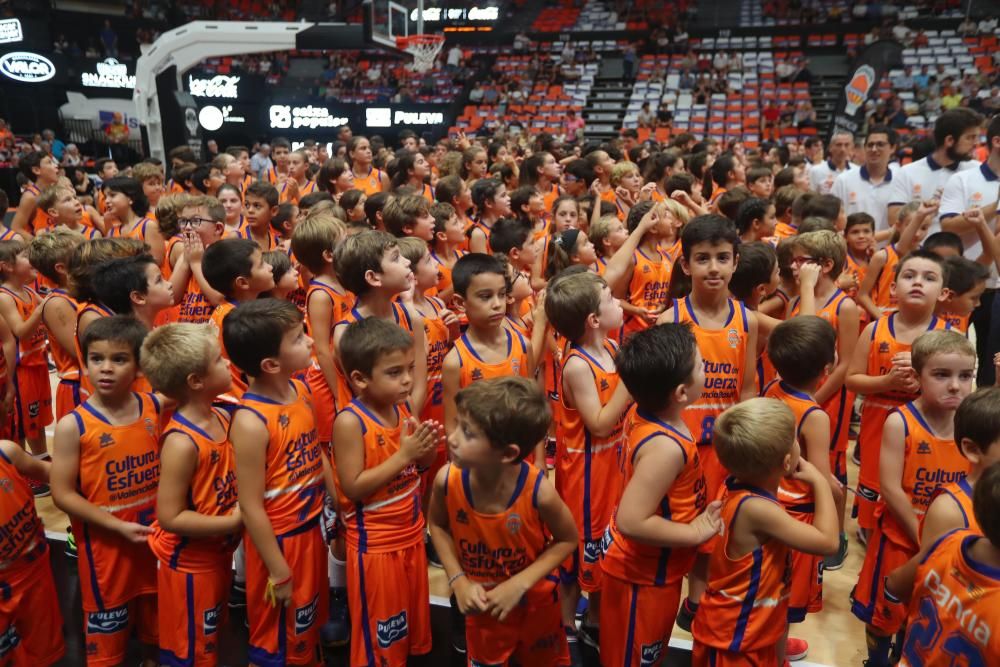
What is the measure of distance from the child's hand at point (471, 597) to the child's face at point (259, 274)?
1.93 metres

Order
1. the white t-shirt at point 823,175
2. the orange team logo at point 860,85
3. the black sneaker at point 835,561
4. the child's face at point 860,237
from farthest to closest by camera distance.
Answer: the orange team logo at point 860,85, the white t-shirt at point 823,175, the child's face at point 860,237, the black sneaker at point 835,561

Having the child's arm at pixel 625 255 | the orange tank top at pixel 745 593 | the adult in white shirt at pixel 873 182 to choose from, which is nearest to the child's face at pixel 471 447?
the orange tank top at pixel 745 593

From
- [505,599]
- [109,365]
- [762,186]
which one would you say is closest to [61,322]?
[109,365]

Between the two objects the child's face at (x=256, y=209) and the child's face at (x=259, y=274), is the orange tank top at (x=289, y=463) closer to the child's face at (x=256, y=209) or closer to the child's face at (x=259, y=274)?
the child's face at (x=259, y=274)

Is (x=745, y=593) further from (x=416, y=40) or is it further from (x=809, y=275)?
(x=416, y=40)

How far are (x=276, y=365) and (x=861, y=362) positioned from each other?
2.60m

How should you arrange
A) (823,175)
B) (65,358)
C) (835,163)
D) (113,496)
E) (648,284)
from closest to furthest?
(113,496), (65,358), (648,284), (835,163), (823,175)

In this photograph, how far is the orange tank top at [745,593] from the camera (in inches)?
85.6

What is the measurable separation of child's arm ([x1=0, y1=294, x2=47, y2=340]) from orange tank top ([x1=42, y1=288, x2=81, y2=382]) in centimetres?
20

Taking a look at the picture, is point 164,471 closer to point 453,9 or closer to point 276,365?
point 276,365

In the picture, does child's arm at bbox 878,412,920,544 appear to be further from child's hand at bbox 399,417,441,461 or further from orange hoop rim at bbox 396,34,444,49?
orange hoop rim at bbox 396,34,444,49

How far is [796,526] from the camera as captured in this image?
210 centimetres

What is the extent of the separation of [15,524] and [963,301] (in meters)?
4.41

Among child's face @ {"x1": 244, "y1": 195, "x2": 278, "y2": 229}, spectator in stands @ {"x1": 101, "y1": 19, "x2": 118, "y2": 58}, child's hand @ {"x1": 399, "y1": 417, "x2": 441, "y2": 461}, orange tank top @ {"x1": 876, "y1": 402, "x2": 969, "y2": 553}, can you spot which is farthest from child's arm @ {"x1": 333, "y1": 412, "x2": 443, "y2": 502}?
spectator in stands @ {"x1": 101, "y1": 19, "x2": 118, "y2": 58}
